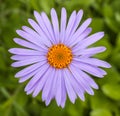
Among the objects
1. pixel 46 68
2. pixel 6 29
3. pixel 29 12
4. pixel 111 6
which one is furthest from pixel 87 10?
pixel 46 68

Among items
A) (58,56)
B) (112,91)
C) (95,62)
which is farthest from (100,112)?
(95,62)

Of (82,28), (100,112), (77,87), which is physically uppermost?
(82,28)

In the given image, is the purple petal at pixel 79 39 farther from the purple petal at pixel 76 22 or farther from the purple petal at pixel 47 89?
the purple petal at pixel 47 89

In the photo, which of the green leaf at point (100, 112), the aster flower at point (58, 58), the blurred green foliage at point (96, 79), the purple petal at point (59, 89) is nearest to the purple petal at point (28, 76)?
the aster flower at point (58, 58)

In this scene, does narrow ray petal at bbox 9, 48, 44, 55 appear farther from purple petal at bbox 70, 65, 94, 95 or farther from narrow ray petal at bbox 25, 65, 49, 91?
purple petal at bbox 70, 65, 94, 95

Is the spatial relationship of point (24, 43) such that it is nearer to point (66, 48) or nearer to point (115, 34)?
point (66, 48)

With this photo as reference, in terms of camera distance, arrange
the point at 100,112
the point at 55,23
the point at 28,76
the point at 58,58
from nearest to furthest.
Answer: the point at 28,76
the point at 55,23
the point at 58,58
the point at 100,112

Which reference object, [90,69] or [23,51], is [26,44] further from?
[90,69]

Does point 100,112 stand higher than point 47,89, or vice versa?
point 47,89
